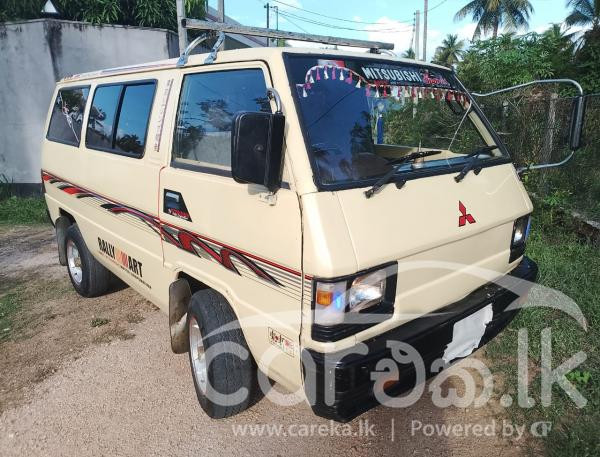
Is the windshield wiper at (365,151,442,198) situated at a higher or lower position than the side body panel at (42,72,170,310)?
higher

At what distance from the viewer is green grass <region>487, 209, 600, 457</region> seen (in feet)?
8.43

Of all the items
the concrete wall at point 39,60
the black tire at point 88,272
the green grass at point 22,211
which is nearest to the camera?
the black tire at point 88,272

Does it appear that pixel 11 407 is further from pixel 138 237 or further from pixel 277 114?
pixel 277 114

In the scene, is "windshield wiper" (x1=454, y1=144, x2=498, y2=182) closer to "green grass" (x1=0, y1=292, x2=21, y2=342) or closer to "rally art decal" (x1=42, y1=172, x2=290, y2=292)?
"rally art decal" (x1=42, y1=172, x2=290, y2=292)

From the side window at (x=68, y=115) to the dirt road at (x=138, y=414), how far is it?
1.86 metres

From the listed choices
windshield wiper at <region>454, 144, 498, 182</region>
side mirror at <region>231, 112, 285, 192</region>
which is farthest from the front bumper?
side mirror at <region>231, 112, 285, 192</region>

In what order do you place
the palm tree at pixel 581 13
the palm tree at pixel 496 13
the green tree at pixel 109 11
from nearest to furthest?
the green tree at pixel 109 11 → the palm tree at pixel 581 13 → the palm tree at pixel 496 13

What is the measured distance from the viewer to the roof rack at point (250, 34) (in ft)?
9.04

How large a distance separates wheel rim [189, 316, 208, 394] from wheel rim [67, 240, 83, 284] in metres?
2.31

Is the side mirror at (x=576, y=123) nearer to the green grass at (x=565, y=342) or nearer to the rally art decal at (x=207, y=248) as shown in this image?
the green grass at (x=565, y=342)

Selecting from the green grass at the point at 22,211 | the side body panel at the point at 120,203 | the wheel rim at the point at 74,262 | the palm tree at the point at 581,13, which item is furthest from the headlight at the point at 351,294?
the palm tree at the point at 581,13

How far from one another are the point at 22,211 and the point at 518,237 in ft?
28.5

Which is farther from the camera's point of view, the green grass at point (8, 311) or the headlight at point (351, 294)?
the green grass at point (8, 311)

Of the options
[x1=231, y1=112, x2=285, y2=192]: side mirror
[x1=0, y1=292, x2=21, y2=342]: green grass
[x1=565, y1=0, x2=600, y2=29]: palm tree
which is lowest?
[x1=0, y1=292, x2=21, y2=342]: green grass
